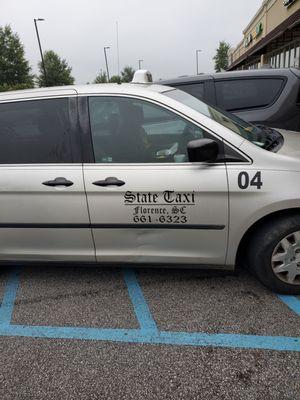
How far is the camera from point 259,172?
285cm

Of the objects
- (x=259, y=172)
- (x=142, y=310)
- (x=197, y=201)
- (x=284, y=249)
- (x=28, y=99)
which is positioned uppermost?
(x=28, y=99)

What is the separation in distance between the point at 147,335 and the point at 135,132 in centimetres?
147

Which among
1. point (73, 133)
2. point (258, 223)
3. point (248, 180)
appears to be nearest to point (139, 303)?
point (258, 223)

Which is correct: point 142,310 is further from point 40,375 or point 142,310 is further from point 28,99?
point 28,99

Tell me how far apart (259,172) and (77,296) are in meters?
1.74

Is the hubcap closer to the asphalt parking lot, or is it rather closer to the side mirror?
the asphalt parking lot

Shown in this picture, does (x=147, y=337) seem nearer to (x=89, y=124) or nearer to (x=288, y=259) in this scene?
(x=288, y=259)

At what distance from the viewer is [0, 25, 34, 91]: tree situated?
39.1m

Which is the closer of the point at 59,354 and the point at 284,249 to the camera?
the point at 59,354

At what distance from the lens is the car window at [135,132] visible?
3020 mm

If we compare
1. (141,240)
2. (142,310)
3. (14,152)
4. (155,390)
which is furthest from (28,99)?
(155,390)

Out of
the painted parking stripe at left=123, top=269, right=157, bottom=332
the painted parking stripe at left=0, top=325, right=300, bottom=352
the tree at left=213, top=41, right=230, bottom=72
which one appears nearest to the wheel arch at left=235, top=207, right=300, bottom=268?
the painted parking stripe at left=0, top=325, right=300, bottom=352

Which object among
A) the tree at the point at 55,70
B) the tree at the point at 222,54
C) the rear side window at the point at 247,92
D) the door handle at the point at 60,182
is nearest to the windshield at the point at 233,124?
the door handle at the point at 60,182

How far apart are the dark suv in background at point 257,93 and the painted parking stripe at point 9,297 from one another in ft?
10.7
